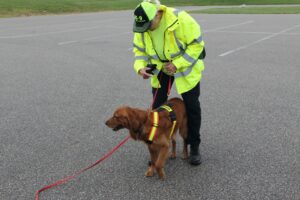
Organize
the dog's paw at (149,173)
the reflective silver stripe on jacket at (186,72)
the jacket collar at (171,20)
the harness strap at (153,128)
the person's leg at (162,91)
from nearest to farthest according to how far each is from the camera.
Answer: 1. the jacket collar at (171,20)
2. the harness strap at (153,128)
3. the reflective silver stripe on jacket at (186,72)
4. the dog's paw at (149,173)
5. the person's leg at (162,91)

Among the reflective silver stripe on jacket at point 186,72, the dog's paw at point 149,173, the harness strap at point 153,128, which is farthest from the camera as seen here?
the dog's paw at point 149,173

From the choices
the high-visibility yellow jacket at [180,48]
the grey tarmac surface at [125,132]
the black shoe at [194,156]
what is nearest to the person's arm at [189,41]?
the high-visibility yellow jacket at [180,48]

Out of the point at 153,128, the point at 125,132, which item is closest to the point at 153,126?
the point at 153,128

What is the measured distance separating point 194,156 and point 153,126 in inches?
30.5

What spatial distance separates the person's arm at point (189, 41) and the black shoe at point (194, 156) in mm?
981

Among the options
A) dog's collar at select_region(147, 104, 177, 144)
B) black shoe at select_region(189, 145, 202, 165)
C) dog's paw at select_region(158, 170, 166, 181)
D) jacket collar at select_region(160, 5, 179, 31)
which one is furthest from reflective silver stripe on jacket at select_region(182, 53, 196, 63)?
dog's paw at select_region(158, 170, 166, 181)

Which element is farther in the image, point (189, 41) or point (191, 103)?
point (191, 103)

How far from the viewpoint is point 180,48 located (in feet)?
11.9

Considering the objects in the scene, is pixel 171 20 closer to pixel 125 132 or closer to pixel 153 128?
pixel 153 128

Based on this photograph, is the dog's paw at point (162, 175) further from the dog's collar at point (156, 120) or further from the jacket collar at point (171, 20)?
the jacket collar at point (171, 20)

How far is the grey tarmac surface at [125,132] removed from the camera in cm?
368

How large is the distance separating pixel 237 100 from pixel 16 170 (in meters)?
3.74

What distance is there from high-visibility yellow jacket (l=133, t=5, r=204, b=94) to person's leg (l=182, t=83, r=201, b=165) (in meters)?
0.11

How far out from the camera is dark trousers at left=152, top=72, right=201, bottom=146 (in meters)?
3.90
